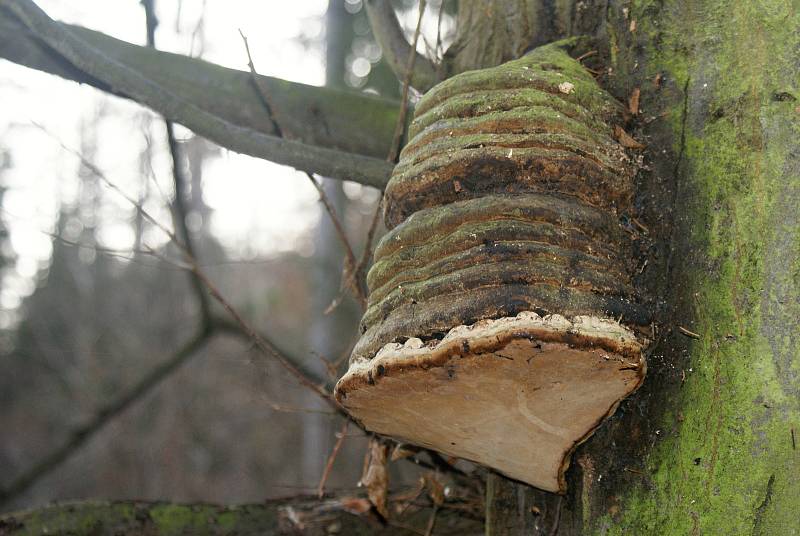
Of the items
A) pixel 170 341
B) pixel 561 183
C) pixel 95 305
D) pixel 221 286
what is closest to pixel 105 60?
pixel 561 183

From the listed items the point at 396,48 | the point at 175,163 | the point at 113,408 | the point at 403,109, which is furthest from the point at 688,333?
the point at 113,408

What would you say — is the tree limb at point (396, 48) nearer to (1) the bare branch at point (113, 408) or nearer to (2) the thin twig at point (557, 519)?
(2) the thin twig at point (557, 519)

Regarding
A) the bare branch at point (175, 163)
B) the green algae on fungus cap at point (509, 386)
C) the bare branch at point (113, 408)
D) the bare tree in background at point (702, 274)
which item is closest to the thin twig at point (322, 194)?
the bare branch at point (175, 163)

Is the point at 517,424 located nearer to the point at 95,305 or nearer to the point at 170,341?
the point at 170,341

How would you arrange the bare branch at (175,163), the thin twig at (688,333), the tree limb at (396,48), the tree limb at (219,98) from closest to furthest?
1. the thin twig at (688,333)
2. the tree limb at (219,98)
3. the tree limb at (396,48)
4. the bare branch at (175,163)

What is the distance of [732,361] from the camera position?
141 cm

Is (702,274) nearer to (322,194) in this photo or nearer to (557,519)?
(557,519)

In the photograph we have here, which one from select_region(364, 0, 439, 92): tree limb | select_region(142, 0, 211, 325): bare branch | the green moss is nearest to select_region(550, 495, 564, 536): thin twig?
the green moss

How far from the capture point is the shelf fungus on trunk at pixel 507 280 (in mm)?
1310

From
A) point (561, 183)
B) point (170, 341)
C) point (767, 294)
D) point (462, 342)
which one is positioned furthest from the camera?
point (170, 341)

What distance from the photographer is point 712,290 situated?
147 cm

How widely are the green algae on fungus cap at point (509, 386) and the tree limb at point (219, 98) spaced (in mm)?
1112

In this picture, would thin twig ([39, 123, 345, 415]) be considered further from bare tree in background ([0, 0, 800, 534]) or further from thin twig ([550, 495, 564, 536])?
thin twig ([550, 495, 564, 536])

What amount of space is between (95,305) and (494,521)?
18.2 m
